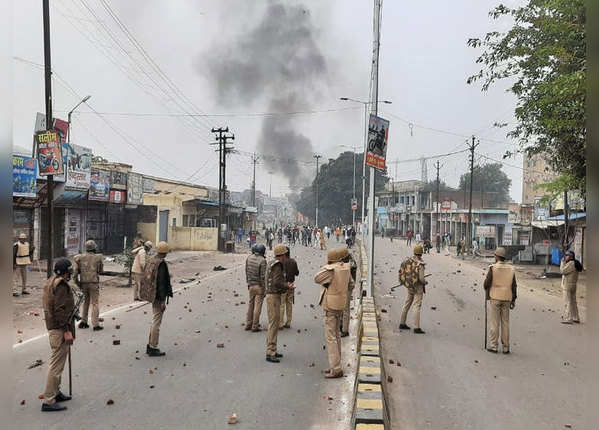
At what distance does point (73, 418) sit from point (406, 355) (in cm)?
505

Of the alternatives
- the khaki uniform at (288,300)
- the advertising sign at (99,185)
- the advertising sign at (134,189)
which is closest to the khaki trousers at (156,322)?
the khaki uniform at (288,300)

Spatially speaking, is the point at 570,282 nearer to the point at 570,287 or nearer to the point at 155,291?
the point at 570,287

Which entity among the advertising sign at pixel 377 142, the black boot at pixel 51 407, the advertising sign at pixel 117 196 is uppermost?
the advertising sign at pixel 377 142

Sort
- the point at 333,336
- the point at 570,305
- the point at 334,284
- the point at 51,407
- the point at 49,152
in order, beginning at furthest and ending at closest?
the point at 49,152 → the point at 570,305 → the point at 334,284 → the point at 333,336 → the point at 51,407

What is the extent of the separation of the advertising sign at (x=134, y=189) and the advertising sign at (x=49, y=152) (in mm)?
15491

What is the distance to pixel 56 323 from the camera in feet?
17.7

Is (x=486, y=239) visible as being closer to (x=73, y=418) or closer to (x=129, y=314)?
(x=129, y=314)

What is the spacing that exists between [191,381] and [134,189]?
75.8 ft

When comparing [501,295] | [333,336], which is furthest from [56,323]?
[501,295]

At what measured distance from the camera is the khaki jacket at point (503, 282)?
26.7 ft

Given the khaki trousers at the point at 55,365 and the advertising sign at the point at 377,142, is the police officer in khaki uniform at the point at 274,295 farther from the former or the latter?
the advertising sign at the point at 377,142

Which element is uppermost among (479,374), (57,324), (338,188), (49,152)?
(338,188)

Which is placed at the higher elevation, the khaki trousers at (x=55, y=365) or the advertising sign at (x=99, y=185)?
the advertising sign at (x=99, y=185)

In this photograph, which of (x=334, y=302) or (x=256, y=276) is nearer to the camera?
(x=334, y=302)
